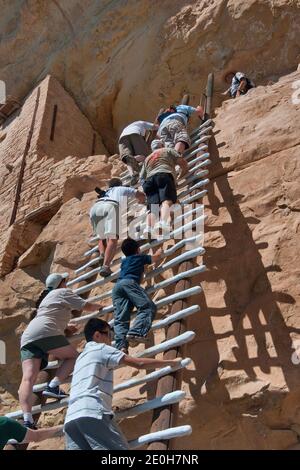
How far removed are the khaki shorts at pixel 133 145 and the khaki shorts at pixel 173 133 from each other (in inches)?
22.3

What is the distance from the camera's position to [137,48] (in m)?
9.31

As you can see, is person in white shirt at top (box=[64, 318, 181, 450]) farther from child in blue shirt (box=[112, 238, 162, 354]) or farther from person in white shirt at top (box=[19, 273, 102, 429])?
person in white shirt at top (box=[19, 273, 102, 429])

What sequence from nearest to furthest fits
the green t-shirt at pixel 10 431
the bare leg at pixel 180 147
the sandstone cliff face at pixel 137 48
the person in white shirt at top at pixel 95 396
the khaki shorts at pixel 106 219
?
the person in white shirt at top at pixel 95 396 → the green t-shirt at pixel 10 431 → the khaki shorts at pixel 106 219 → the bare leg at pixel 180 147 → the sandstone cliff face at pixel 137 48

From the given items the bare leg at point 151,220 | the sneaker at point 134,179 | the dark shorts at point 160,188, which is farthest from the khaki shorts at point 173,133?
the bare leg at point 151,220

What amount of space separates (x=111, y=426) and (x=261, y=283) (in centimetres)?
180

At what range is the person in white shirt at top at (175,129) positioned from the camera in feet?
19.9

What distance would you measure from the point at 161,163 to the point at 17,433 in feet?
8.23

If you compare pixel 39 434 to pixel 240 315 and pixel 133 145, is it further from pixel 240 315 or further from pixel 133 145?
pixel 133 145

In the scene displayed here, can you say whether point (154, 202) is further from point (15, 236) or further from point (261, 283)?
point (15, 236)

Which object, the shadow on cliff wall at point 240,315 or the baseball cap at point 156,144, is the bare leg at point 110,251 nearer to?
the shadow on cliff wall at point 240,315

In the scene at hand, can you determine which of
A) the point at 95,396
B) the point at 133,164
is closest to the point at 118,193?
the point at 133,164

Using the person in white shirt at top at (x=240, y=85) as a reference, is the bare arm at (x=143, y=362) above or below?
below

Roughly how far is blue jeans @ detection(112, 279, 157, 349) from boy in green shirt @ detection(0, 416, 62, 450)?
0.62 metres

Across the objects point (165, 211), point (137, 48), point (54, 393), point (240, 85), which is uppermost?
point (137, 48)
